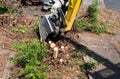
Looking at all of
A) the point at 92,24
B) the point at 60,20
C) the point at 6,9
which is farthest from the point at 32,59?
the point at 6,9

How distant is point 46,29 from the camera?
24.1 ft

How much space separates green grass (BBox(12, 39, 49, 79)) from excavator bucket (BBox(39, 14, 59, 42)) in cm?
23

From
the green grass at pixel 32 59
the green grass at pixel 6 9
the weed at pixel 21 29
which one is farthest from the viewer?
the green grass at pixel 6 9

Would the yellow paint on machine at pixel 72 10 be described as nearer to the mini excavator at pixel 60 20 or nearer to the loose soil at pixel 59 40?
the mini excavator at pixel 60 20

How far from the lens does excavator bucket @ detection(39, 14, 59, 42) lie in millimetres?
7112

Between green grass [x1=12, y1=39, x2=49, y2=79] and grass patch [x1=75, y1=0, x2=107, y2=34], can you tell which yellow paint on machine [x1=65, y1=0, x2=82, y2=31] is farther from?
grass patch [x1=75, y1=0, x2=107, y2=34]

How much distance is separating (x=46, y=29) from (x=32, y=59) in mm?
1213

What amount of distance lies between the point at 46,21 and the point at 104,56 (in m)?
1.43

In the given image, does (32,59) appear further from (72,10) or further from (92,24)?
(92,24)

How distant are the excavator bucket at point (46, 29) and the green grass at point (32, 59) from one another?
0.23 meters

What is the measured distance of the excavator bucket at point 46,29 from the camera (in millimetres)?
7112

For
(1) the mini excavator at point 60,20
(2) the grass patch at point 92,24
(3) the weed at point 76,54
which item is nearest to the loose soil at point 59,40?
(3) the weed at point 76,54

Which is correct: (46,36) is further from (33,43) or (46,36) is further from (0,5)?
(0,5)

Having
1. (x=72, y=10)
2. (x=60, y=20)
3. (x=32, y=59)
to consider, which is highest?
(x=72, y=10)
